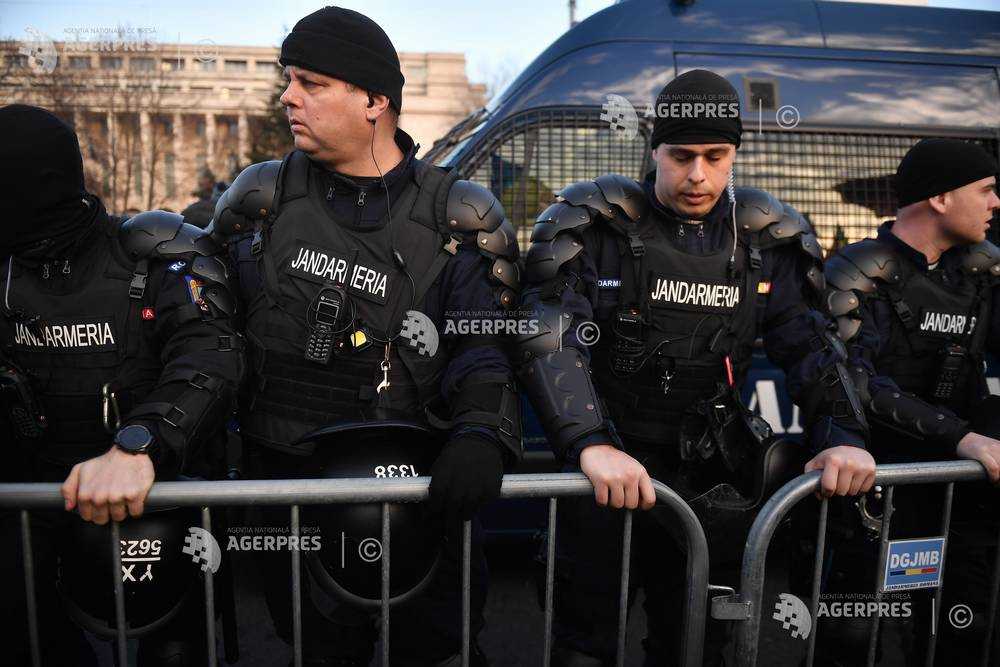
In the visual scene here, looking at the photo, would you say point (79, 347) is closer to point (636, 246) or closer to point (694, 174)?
point (636, 246)

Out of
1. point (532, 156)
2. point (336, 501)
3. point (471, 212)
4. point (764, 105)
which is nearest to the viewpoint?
point (336, 501)

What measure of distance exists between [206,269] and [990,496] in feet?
8.12

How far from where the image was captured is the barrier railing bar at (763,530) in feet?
5.64

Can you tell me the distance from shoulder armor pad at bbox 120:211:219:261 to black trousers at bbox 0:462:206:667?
0.75 metres

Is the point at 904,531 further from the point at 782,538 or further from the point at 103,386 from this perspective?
the point at 103,386

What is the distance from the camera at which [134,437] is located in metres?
1.61

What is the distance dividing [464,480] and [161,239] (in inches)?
46.7

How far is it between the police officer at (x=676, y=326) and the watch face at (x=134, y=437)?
976mm

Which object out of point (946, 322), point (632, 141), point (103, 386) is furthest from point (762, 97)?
point (103, 386)

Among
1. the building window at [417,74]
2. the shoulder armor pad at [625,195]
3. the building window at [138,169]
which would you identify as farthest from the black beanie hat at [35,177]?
the building window at [417,74]

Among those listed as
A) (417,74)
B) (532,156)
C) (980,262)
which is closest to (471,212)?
(532,156)

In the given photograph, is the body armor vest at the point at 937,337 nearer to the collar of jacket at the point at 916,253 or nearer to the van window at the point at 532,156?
the collar of jacket at the point at 916,253

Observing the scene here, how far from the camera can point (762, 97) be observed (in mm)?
3600

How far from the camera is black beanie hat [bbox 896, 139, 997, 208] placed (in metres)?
2.60
